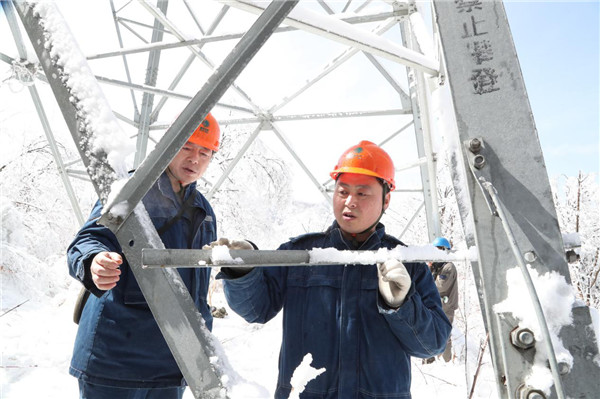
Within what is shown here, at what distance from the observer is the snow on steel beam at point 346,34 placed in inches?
80.1

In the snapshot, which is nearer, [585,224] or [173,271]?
[173,271]

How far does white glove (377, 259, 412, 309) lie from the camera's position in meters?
1.18

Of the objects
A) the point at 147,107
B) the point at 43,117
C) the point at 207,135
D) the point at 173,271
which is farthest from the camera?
the point at 147,107

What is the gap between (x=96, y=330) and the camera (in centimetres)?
163

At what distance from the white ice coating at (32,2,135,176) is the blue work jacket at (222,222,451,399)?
581mm

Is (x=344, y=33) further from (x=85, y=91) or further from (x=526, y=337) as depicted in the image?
(x=526, y=337)

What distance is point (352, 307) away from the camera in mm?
1448

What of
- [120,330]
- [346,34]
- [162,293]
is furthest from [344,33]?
[120,330]

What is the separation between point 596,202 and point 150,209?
17254 millimetres

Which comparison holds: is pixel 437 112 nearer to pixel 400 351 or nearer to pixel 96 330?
pixel 400 351

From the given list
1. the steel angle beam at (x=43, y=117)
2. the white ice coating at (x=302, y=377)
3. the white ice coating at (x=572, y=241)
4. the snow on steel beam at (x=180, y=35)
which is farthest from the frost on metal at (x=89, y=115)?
the steel angle beam at (x=43, y=117)

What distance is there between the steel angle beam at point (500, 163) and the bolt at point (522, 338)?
0.6 inches

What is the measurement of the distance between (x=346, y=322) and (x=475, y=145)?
84 cm

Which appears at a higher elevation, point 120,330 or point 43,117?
point 43,117
